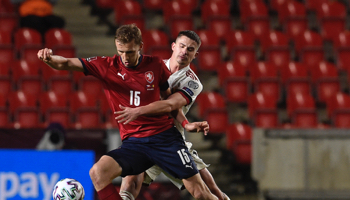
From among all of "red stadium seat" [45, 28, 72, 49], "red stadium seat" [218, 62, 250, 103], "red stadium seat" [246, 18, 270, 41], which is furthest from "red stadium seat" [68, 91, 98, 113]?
"red stadium seat" [246, 18, 270, 41]

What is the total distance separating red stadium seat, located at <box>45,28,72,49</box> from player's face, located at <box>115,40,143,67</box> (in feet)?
19.3

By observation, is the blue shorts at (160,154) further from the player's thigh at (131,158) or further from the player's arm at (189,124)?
the player's arm at (189,124)

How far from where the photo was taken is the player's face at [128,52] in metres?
4.08

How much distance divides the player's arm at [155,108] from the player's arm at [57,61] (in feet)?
1.71

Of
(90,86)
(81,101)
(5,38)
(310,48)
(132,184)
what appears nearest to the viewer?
(132,184)

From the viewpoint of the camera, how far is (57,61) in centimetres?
402

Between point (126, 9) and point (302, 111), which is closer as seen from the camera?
point (302, 111)

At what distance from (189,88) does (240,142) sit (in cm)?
343

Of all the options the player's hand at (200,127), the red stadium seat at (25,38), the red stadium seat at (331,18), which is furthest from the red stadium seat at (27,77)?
the red stadium seat at (331,18)

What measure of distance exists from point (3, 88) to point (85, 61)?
5.28 meters

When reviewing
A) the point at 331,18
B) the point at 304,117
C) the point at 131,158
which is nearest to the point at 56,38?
the point at 304,117

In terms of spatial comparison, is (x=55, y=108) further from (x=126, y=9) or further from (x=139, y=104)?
(x=139, y=104)

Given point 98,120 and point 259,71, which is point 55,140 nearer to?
point 98,120

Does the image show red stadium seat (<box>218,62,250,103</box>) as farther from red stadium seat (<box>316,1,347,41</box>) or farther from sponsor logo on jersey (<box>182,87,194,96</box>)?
sponsor logo on jersey (<box>182,87,194,96</box>)
